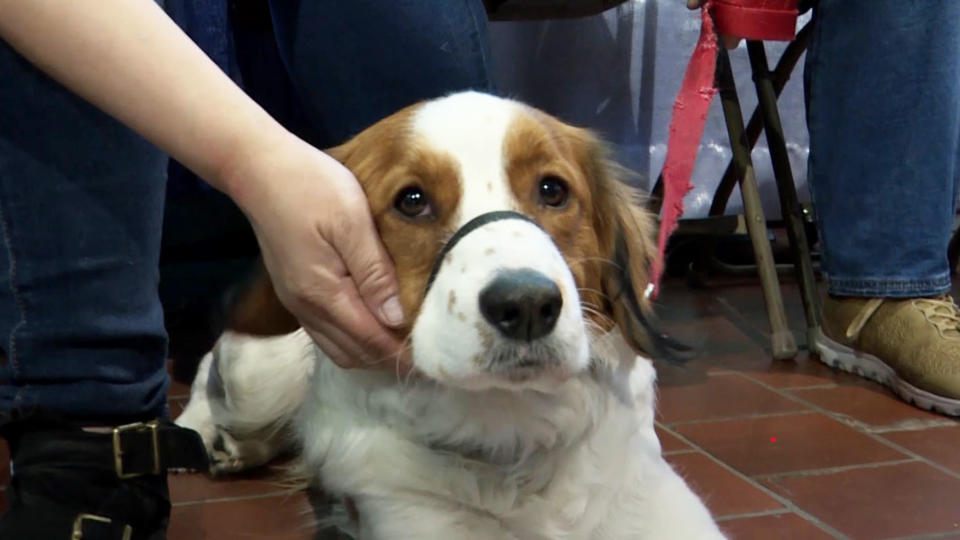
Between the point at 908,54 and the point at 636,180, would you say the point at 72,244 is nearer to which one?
the point at 636,180

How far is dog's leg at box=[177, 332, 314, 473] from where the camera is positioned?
1517mm

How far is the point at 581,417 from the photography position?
1.21 m

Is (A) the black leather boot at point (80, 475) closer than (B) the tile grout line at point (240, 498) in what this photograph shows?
Yes

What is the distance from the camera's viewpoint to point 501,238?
1.00m

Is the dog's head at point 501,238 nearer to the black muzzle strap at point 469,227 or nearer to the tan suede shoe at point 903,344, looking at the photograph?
the black muzzle strap at point 469,227

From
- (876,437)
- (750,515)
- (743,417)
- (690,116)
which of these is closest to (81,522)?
(750,515)

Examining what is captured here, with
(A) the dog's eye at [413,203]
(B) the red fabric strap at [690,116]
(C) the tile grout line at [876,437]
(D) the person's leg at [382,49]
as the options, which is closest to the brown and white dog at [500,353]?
(A) the dog's eye at [413,203]

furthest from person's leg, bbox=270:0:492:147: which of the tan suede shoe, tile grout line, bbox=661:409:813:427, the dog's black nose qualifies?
the tan suede shoe

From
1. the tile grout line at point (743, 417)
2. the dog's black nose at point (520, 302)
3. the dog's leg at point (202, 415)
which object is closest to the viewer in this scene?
the dog's black nose at point (520, 302)

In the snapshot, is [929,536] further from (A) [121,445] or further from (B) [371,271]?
(A) [121,445]

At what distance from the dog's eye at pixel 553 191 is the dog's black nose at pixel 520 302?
0.23 meters

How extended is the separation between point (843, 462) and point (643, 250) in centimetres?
58

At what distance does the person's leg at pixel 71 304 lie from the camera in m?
1.04

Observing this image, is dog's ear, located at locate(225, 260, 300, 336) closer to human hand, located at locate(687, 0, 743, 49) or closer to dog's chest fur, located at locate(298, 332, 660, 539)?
dog's chest fur, located at locate(298, 332, 660, 539)
